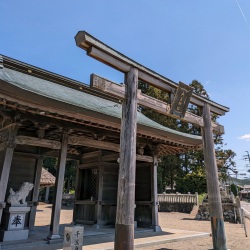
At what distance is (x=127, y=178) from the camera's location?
3977 millimetres

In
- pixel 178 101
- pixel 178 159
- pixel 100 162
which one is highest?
pixel 178 159

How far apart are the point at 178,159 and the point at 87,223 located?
20.1 meters

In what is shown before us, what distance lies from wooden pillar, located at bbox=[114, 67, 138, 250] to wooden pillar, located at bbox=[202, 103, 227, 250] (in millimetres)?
2886

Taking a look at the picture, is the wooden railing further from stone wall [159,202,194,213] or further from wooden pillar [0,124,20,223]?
wooden pillar [0,124,20,223]

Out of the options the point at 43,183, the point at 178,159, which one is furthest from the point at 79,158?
the point at 178,159

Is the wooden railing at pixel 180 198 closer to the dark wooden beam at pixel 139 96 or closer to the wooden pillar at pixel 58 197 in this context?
the dark wooden beam at pixel 139 96

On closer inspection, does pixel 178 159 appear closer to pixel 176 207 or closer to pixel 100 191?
pixel 176 207

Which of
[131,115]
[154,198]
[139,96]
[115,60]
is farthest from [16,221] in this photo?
[115,60]

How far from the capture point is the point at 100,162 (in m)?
9.02

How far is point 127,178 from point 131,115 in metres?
1.20

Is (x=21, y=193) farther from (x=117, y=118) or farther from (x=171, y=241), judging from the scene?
(x=171, y=241)

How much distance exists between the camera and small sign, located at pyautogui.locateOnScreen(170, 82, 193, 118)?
5714 millimetres

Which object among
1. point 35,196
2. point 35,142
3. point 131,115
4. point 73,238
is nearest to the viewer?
point 73,238

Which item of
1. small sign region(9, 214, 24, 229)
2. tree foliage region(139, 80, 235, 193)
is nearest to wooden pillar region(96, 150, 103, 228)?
small sign region(9, 214, 24, 229)
